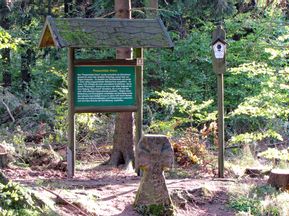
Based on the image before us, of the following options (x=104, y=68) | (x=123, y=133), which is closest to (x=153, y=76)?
(x=123, y=133)

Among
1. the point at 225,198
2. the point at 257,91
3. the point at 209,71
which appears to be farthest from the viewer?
the point at 209,71

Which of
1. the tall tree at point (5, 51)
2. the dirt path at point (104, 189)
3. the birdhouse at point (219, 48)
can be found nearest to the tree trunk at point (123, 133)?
the dirt path at point (104, 189)

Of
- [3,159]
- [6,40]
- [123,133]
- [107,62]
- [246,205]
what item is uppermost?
[6,40]

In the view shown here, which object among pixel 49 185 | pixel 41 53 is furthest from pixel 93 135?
pixel 41 53

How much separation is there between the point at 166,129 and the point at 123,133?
6.29 ft

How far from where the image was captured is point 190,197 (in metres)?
8.02

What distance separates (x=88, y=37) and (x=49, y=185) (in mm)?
2660

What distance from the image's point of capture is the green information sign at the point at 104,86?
9516 mm

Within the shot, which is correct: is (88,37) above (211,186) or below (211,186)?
above

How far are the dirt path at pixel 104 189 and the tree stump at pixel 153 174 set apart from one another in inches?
9.8

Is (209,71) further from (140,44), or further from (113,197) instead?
(113,197)

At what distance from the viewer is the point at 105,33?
9.49 metres

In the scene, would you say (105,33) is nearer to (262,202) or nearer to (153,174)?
→ (153,174)

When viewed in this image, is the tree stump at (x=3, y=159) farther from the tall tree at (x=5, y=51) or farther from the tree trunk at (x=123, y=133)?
the tall tree at (x=5, y=51)
